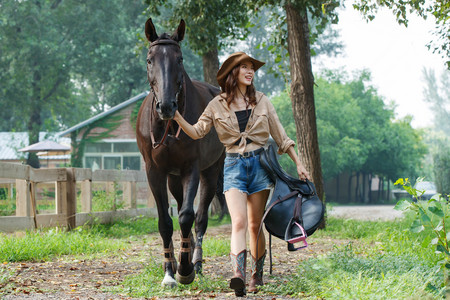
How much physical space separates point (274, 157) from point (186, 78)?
5.21ft

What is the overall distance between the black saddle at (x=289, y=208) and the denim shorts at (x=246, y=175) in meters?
0.07

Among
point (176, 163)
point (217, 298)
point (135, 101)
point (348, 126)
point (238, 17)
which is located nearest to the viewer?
point (217, 298)

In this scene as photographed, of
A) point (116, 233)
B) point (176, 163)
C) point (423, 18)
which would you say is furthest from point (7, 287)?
point (423, 18)

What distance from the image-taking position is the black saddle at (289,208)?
513 centimetres

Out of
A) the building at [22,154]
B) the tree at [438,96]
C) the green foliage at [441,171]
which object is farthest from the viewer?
the tree at [438,96]

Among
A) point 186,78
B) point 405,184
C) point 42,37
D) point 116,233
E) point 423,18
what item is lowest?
point 116,233

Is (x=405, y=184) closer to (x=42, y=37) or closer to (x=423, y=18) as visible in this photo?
(x=423, y=18)

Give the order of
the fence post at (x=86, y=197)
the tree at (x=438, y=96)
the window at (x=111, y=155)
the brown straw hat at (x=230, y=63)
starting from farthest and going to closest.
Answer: the tree at (x=438, y=96) → the window at (x=111, y=155) → the fence post at (x=86, y=197) → the brown straw hat at (x=230, y=63)

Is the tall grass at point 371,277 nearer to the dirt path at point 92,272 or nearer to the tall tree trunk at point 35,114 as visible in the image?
the dirt path at point 92,272

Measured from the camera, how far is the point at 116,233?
11.3 meters

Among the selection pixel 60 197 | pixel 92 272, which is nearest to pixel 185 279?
pixel 92 272

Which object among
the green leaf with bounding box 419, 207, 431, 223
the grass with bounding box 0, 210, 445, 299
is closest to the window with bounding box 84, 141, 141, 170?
the grass with bounding box 0, 210, 445, 299

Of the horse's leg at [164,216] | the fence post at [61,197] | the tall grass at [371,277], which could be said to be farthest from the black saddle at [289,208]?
the fence post at [61,197]

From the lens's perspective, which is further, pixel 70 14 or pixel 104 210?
pixel 70 14
